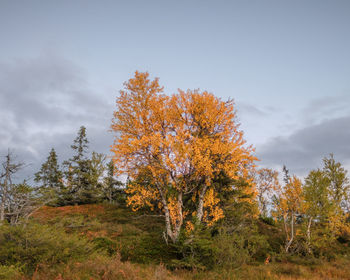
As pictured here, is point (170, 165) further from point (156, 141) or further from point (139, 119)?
point (139, 119)

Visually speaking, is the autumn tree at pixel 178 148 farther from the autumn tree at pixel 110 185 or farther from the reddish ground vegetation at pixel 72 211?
the autumn tree at pixel 110 185

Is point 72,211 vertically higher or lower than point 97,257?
higher

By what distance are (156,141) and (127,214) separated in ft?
36.0

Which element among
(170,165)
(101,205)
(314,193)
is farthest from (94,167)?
(314,193)

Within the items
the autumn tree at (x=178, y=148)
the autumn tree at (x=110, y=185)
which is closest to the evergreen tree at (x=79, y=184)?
the autumn tree at (x=110, y=185)

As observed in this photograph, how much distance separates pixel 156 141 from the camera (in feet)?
44.6

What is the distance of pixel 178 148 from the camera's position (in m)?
13.1

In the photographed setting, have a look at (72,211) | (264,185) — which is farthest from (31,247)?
(264,185)

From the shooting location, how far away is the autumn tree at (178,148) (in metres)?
13.4

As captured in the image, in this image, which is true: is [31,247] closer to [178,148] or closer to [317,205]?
[178,148]

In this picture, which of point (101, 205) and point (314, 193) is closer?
point (314, 193)

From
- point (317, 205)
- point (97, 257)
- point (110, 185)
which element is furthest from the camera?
point (110, 185)

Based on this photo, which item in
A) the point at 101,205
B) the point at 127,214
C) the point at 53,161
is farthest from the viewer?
the point at 53,161

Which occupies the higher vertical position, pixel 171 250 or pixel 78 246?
pixel 78 246
